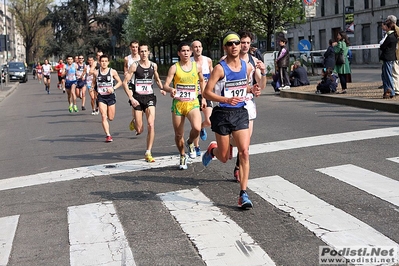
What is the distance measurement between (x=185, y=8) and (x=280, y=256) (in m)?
39.5

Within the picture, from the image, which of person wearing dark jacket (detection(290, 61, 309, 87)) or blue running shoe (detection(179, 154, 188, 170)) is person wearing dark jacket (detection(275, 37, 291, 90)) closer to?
person wearing dark jacket (detection(290, 61, 309, 87))

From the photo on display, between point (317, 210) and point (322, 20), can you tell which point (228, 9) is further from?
point (317, 210)

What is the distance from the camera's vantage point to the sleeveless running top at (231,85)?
23.2 feet

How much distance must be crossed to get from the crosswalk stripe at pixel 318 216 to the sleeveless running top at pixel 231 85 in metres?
1.14

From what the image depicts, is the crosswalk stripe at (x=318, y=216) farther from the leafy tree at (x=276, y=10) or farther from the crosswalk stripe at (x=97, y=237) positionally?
the leafy tree at (x=276, y=10)

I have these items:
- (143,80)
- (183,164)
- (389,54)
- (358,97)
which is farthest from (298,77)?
(183,164)

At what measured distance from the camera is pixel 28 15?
107625mm

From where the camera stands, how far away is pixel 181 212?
684cm

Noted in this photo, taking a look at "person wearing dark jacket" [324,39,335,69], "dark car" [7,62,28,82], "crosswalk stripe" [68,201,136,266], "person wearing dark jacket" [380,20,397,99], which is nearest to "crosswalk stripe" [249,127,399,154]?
"crosswalk stripe" [68,201,136,266]

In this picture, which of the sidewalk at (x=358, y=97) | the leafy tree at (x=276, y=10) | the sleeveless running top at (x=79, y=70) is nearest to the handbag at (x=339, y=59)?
the sidewalk at (x=358, y=97)

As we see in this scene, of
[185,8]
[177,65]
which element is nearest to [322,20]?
[185,8]

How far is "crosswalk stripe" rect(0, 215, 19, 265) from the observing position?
583cm

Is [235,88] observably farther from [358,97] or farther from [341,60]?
[341,60]

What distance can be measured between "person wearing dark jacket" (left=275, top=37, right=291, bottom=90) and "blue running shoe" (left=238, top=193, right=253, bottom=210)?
691 inches
